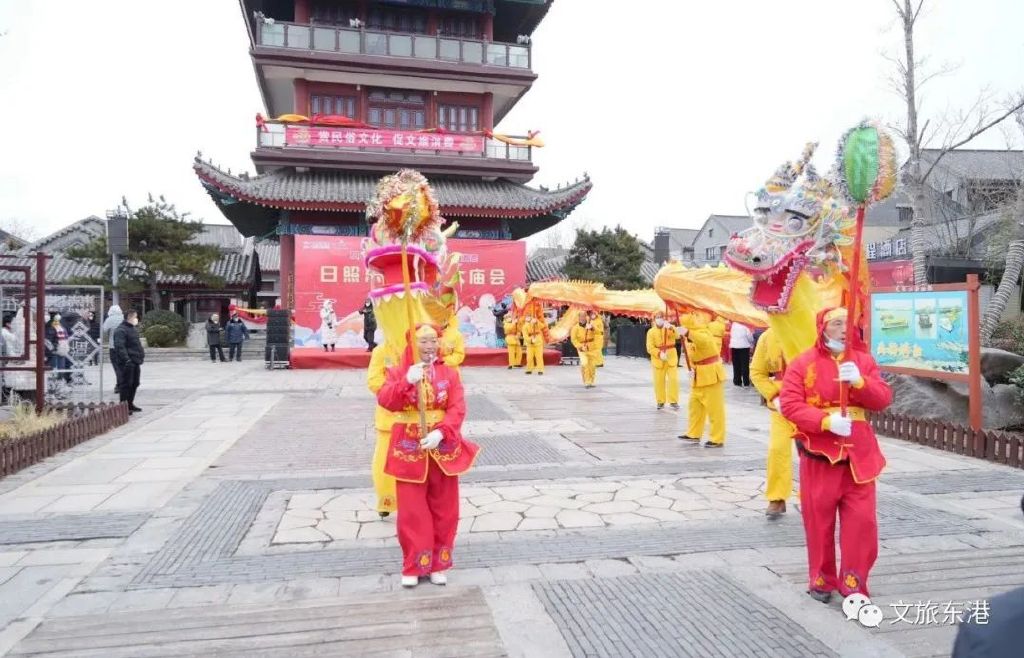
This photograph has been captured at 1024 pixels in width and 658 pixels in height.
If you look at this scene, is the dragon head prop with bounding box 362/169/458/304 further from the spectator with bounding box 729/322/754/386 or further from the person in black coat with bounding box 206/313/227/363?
the person in black coat with bounding box 206/313/227/363

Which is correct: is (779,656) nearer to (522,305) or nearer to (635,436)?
(635,436)

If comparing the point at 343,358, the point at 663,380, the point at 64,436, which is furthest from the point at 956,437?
the point at 343,358

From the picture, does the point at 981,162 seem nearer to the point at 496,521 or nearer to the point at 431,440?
the point at 496,521

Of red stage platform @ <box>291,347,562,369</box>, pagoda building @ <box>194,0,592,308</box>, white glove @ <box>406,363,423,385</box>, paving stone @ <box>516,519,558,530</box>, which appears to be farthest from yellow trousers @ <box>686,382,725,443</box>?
pagoda building @ <box>194,0,592,308</box>

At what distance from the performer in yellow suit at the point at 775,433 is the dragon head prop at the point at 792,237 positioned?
3.02 ft

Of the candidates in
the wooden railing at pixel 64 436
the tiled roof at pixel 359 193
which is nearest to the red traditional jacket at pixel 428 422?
the wooden railing at pixel 64 436

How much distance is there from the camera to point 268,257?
119ft

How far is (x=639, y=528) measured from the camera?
15.7 ft

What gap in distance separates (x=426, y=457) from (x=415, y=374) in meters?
0.48

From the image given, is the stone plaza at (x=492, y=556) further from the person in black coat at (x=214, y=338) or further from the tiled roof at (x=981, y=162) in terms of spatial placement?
the tiled roof at (x=981, y=162)

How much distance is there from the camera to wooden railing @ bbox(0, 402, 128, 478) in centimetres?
645

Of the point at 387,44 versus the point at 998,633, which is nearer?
the point at 998,633

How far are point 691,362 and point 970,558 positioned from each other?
3651 mm

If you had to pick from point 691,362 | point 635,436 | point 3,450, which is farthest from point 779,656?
point 3,450
